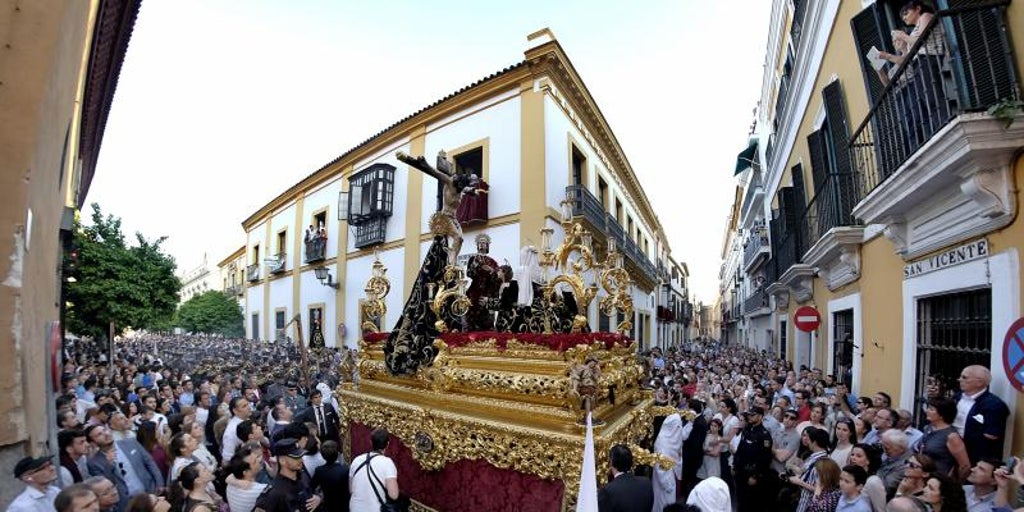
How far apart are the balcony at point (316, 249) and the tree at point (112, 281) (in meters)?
5.63

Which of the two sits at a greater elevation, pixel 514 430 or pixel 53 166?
pixel 53 166

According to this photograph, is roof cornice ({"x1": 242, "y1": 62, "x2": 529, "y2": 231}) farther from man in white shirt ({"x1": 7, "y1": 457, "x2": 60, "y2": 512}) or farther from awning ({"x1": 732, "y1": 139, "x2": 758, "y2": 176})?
awning ({"x1": 732, "y1": 139, "x2": 758, "y2": 176})

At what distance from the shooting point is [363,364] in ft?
19.0

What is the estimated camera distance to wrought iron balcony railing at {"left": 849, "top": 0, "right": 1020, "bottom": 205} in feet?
12.7

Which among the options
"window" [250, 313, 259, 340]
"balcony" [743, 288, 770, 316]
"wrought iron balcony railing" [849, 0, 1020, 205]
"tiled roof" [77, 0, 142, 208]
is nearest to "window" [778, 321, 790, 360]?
"balcony" [743, 288, 770, 316]

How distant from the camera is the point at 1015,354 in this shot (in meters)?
2.93

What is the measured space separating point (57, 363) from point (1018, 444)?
925cm

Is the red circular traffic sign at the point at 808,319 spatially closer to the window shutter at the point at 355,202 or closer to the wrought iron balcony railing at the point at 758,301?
the wrought iron balcony railing at the point at 758,301

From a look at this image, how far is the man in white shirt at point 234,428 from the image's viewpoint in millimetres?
4977

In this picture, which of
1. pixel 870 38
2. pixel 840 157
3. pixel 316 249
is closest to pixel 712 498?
pixel 870 38

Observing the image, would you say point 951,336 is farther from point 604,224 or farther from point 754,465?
point 604,224

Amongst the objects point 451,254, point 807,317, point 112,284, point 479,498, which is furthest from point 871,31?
point 112,284

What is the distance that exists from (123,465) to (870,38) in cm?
923

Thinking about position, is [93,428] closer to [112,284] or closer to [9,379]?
[9,379]
